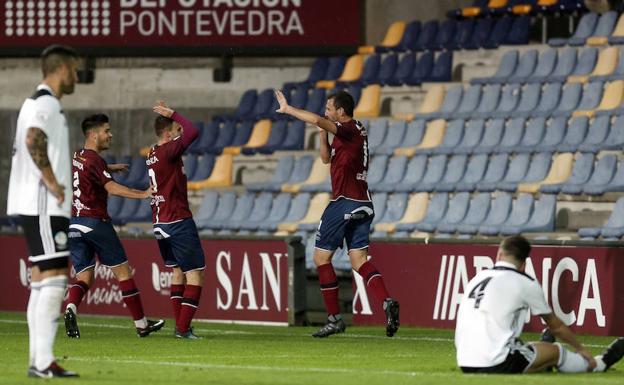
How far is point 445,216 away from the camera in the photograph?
19266 millimetres

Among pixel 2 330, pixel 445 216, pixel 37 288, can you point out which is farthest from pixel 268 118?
pixel 37 288

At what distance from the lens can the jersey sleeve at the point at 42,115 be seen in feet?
31.5

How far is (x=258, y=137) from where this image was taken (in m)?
23.5

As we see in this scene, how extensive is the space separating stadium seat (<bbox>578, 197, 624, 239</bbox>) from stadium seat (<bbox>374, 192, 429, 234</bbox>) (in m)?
2.83

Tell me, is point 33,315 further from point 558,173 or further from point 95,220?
point 558,173

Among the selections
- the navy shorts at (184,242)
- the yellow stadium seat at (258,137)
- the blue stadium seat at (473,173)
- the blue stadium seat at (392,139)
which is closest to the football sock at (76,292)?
the navy shorts at (184,242)

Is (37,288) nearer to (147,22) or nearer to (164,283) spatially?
(164,283)

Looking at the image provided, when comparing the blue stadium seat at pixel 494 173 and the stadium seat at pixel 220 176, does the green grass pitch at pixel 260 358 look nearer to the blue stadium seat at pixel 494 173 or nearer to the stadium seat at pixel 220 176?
the blue stadium seat at pixel 494 173

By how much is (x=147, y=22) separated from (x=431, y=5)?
14.1 ft

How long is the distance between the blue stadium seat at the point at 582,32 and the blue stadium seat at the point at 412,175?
2401 millimetres

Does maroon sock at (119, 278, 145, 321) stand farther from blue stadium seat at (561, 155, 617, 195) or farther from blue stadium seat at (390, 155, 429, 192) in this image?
blue stadium seat at (390, 155, 429, 192)

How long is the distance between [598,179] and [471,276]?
3.12 meters

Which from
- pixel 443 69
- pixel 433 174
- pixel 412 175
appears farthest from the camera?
pixel 443 69

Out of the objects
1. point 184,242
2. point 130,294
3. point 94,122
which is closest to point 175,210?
point 184,242
